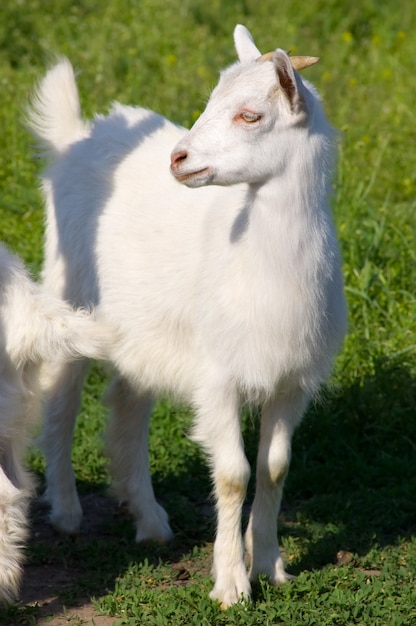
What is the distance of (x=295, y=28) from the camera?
10.4m

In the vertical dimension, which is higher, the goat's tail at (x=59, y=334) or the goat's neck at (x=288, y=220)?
the goat's neck at (x=288, y=220)

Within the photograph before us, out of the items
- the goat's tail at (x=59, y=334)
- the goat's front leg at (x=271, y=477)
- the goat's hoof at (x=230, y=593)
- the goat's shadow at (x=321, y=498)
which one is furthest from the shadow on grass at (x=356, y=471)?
the goat's tail at (x=59, y=334)

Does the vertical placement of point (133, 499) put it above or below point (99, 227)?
below

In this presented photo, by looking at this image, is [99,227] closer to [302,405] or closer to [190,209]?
[190,209]

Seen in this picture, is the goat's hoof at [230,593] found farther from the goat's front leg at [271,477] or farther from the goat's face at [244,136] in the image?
the goat's face at [244,136]

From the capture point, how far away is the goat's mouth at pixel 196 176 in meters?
4.11

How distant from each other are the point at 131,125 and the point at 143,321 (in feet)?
3.79

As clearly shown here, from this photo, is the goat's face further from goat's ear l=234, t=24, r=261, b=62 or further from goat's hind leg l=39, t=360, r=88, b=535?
goat's hind leg l=39, t=360, r=88, b=535

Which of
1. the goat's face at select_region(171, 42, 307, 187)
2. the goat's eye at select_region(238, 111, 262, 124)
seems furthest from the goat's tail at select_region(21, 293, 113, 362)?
the goat's eye at select_region(238, 111, 262, 124)

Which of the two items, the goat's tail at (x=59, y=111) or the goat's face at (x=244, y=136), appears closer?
the goat's face at (x=244, y=136)

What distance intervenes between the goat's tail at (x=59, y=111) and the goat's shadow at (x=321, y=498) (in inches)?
69.8

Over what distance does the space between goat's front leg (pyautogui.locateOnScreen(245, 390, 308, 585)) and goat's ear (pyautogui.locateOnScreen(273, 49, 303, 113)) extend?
4.22 feet

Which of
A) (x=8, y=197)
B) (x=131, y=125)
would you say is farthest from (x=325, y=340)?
(x=8, y=197)

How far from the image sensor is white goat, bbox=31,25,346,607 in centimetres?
415
